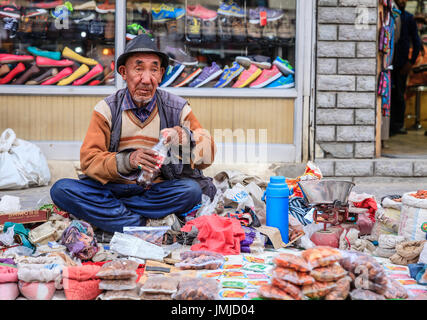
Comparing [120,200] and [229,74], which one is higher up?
[229,74]

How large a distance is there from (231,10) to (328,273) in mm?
4573

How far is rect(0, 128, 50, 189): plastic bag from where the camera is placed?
5.77 metres

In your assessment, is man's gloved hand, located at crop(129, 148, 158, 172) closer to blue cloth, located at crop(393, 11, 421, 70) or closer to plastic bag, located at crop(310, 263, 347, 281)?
plastic bag, located at crop(310, 263, 347, 281)

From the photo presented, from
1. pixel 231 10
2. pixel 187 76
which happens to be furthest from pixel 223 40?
pixel 187 76

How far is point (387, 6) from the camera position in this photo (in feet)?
21.0

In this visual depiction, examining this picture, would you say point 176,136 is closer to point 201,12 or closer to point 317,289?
point 317,289

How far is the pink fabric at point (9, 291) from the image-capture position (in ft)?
8.77

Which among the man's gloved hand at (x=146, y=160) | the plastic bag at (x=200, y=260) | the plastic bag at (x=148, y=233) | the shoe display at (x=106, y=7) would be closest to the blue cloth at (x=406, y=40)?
the shoe display at (x=106, y=7)

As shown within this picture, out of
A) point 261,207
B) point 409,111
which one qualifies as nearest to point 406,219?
point 261,207

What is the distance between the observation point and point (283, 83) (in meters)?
6.40

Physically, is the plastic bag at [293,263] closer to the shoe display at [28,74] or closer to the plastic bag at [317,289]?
the plastic bag at [317,289]

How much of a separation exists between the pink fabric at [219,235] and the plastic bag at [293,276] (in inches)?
35.3

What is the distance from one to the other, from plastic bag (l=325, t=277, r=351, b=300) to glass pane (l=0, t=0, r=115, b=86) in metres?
4.50
